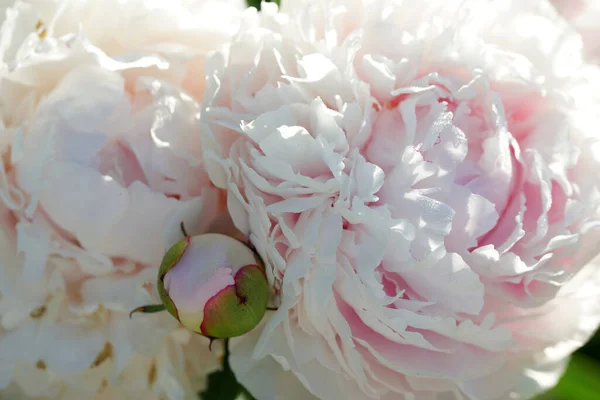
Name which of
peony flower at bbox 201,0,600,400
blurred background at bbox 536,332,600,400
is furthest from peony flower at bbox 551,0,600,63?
blurred background at bbox 536,332,600,400

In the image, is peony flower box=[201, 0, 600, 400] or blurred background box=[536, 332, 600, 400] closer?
peony flower box=[201, 0, 600, 400]

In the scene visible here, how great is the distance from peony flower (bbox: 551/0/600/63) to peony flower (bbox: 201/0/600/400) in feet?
0.27

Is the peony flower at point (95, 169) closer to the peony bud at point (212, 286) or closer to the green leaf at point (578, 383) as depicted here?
the peony bud at point (212, 286)

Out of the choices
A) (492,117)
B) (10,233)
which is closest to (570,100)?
(492,117)

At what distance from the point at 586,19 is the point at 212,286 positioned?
0.41 meters

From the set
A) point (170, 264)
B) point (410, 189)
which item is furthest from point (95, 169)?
point (410, 189)

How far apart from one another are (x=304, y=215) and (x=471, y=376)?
0.17m

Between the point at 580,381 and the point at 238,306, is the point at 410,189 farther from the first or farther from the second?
the point at 580,381

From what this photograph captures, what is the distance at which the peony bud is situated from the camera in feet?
1.40

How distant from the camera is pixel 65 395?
0.55 metres

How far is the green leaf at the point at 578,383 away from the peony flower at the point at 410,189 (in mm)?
129

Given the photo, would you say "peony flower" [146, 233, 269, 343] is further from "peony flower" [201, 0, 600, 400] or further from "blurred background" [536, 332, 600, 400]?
"blurred background" [536, 332, 600, 400]

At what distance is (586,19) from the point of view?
59cm

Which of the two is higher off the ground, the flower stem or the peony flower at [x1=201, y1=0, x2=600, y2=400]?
the peony flower at [x1=201, y1=0, x2=600, y2=400]
